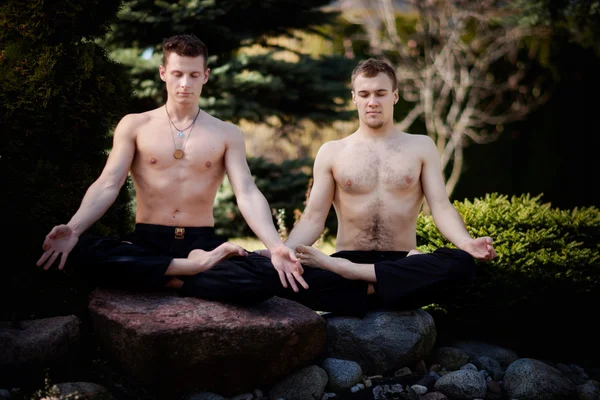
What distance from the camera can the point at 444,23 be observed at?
33.7 ft

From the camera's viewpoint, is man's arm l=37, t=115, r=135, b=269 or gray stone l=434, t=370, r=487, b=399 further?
gray stone l=434, t=370, r=487, b=399

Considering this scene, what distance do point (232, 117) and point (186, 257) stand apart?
15.2ft

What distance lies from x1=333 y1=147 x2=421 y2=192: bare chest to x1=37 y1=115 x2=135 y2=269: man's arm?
130cm

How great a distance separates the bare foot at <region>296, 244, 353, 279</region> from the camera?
12.4 ft

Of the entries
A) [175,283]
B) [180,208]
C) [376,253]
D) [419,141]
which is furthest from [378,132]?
[175,283]

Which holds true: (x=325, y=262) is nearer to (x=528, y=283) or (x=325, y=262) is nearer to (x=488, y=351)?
(x=488, y=351)

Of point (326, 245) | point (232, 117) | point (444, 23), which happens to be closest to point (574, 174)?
point (444, 23)

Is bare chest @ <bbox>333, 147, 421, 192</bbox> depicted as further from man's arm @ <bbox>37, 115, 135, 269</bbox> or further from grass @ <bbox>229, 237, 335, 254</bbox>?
grass @ <bbox>229, 237, 335, 254</bbox>

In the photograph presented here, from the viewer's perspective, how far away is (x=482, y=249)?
3729 mm

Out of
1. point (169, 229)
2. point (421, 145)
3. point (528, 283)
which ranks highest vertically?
point (421, 145)

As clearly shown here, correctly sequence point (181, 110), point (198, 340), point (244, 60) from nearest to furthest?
1. point (198, 340)
2. point (181, 110)
3. point (244, 60)

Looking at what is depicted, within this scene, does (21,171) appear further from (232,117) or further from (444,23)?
(444,23)

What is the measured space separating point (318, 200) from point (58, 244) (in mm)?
1610

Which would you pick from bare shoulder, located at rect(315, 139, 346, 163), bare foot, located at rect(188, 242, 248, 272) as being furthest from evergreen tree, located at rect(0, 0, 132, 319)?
bare shoulder, located at rect(315, 139, 346, 163)
